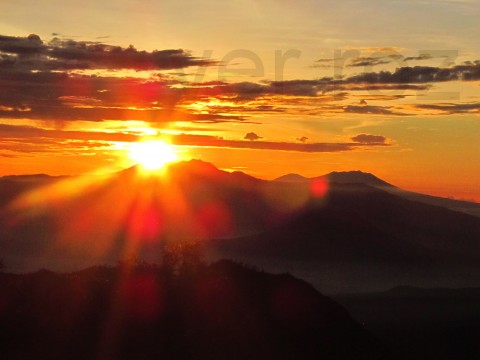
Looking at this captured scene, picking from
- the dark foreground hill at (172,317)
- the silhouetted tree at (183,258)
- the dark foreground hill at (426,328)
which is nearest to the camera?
the dark foreground hill at (172,317)

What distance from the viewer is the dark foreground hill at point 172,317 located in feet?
152

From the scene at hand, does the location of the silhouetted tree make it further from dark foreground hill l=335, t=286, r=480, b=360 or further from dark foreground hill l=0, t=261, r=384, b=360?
dark foreground hill l=335, t=286, r=480, b=360

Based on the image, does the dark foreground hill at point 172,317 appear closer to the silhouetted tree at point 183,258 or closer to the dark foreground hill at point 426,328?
the silhouetted tree at point 183,258

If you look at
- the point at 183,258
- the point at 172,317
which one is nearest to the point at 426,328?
the point at 183,258

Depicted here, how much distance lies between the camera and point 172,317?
50.7m

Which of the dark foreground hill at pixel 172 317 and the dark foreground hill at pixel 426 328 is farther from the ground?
the dark foreground hill at pixel 172 317

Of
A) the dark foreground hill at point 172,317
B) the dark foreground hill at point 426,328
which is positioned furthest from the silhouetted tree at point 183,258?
the dark foreground hill at point 426,328

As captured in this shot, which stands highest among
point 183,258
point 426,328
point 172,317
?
point 183,258

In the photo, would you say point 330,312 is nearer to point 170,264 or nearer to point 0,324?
point 170,264

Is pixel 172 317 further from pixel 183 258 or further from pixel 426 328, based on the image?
pixel 426 328

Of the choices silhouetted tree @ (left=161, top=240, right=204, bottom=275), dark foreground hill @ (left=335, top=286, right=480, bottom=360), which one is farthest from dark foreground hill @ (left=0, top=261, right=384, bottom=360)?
dark foreground hill @ (left=335, top=286, right=480, bottom=360)

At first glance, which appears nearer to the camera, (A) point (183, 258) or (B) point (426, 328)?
(A) point (183, 258)

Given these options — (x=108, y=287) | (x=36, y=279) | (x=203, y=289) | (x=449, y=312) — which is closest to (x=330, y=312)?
(x=203, y=289)

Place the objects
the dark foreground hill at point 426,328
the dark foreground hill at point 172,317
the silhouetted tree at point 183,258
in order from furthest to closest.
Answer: the dark foreground hill at point 426,328 < the silhouetted tree at point 183,258 < the dark foreground hill at point 172,317
